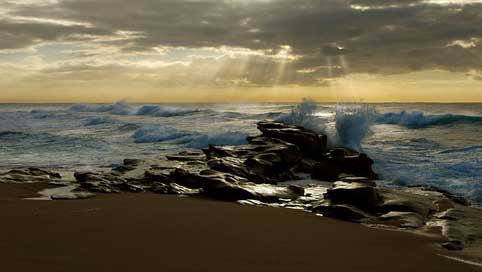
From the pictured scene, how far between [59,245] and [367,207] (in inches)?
206

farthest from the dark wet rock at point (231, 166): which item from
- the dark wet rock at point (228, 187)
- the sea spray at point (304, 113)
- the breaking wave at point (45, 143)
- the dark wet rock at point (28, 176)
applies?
the breaking wave at point (45, 143)

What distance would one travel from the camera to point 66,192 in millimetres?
8758

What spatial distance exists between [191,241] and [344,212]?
310cm

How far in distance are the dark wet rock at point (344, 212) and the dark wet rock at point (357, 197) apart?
327mm

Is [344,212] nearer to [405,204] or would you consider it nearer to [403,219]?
[403,219]

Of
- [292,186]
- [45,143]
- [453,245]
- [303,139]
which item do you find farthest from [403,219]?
[45,143]

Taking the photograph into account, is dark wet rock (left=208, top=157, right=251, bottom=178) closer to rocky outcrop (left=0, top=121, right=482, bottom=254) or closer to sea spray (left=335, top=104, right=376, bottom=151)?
rocky outcrop (left=0, top=121, right=482, bottom=254)

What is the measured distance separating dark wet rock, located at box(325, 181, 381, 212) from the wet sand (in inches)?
37.6

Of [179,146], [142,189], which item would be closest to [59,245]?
[142,189]

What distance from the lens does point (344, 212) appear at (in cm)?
765

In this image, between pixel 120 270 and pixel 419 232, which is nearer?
pixel 120 270

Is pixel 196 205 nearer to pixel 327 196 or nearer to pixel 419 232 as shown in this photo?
pixel 327 196

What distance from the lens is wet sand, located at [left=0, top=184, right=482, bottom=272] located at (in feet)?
15.6

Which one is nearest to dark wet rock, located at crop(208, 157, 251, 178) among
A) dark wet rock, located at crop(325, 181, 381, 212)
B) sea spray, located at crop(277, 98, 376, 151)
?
dark wet rock, located at crop(325, 181, 381, 212)
